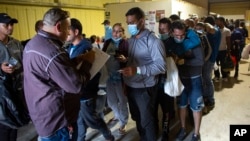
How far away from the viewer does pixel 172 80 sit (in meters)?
2.38

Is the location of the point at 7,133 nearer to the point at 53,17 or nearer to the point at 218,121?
the point at 53,17

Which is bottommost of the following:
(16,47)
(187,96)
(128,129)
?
(128,129)

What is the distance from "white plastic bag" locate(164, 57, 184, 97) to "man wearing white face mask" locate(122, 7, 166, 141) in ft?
0.84

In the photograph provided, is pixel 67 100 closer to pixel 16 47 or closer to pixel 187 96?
pixel 16 47

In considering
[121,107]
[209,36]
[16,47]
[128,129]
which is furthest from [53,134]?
[209,36]

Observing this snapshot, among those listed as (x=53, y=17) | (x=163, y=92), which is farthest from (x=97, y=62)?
(x=163, y=92)

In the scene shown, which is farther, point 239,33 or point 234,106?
point 239,33

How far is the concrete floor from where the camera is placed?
2.92 m

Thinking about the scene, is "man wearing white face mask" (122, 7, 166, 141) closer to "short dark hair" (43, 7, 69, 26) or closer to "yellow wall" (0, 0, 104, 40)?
"short dark hair" (43, 7, 69, 26)

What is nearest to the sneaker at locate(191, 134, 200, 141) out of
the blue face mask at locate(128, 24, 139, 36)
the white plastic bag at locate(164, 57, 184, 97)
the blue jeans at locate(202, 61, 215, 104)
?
the white plastic bag at locate(164, 57, 184, 97)

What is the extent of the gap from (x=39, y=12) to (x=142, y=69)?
180 inches

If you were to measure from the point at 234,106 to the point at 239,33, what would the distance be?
2886 mm

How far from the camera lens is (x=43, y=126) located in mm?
1545

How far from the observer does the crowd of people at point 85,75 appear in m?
1.46
